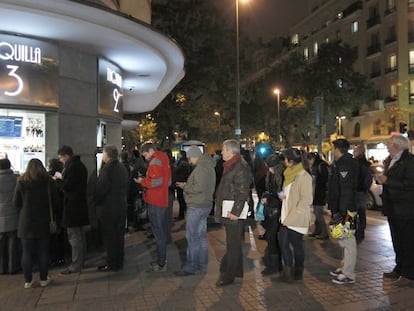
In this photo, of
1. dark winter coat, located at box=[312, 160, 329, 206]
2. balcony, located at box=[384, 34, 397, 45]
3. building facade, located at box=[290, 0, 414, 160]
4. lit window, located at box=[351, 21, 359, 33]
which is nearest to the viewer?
dark winter coat, located at box=[312, 160, 329, 206]

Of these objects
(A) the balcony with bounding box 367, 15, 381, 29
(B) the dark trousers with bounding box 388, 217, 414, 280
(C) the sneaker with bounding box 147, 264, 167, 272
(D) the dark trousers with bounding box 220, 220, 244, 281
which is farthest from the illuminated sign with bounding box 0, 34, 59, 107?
(A) the balcony with bounding box 367, 15, 381, 29

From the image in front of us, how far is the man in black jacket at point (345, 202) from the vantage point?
5953mm

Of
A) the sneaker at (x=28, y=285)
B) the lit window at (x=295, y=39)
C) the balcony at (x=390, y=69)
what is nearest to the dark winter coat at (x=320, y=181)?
the sneaker at (x=28, y=285)

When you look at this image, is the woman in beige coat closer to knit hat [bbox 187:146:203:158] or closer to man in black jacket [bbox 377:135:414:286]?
man in black jacket [bbox 377:135:414:286]

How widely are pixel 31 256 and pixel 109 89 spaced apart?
4.79 m

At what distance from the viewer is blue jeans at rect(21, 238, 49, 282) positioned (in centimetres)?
600

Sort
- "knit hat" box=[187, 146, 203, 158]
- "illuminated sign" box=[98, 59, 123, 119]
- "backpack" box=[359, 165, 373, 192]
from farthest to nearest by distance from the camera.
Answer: "illuminated sign" box=[98, 59, 123, 119] < "backpack" box=[359, 165, 373, 192] < "knit hat" box=[187, 146, 203, 158]

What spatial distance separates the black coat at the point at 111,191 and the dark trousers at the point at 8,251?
1345 millimetres

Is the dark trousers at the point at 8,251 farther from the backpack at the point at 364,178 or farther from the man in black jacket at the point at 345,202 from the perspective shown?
the backpack at the point at 364,178

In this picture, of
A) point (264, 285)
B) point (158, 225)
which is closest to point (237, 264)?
point (264, 285)

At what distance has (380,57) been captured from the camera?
160ft

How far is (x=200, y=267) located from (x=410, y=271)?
2.93m

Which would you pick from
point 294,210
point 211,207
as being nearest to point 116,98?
point 211,207

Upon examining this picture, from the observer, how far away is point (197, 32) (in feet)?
84.8
